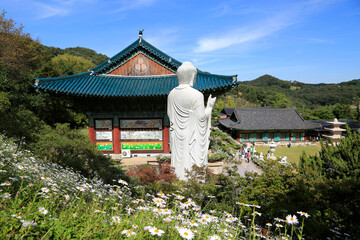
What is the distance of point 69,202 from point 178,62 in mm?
11566

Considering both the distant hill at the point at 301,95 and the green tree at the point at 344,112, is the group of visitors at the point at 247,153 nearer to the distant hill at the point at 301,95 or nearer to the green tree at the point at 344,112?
the green tree at the point at 344,112

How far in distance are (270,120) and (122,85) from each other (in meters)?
26.9

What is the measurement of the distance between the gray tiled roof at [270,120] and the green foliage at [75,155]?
967 inches

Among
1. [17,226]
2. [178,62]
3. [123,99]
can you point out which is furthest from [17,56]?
[17,226]

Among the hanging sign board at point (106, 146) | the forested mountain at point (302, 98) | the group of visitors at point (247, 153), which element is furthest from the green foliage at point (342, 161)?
the forested mountain at point (302, 98)

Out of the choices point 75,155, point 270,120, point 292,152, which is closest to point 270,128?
point 270,120

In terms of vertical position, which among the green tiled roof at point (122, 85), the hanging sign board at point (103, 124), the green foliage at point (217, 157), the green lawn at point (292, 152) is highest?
the green tiled roof at point (122, 85)

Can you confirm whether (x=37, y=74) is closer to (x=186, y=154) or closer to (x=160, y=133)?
(x=160, y=133)

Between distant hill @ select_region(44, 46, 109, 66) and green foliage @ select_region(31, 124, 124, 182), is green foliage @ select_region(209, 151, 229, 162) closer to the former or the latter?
green foliage @ select_region(31, 124, 124, 182)

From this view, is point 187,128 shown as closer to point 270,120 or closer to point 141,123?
point 141,123

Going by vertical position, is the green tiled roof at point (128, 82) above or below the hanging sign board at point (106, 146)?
above

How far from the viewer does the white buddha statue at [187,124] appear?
5121mm

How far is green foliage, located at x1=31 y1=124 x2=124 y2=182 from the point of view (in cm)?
761

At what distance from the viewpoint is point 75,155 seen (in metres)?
8.77
